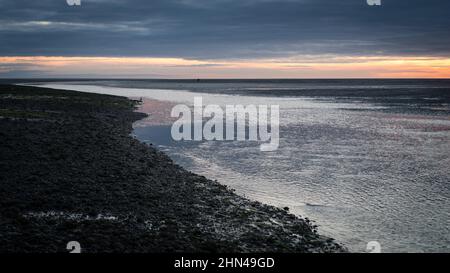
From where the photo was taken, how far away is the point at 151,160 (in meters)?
22.4

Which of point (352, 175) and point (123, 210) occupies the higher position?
point (123, 210)

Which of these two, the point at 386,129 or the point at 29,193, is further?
the point at 386,129

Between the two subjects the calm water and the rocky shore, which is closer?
the rocky shore

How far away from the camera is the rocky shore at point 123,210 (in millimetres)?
11609

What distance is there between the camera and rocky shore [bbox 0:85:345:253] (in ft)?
38.1

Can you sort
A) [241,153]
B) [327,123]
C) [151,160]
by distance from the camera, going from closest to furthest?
[151,160], [241,153], [327,123]

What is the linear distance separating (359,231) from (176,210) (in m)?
5.77

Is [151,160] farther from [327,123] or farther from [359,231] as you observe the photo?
[327,123]

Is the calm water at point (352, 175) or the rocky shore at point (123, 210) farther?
the calm water at point (352, 175)

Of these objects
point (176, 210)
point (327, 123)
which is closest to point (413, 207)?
point (176, 210)

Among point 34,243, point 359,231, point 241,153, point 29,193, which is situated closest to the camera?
point 34,243

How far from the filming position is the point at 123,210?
14.0 meters

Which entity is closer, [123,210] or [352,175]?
[123,210]

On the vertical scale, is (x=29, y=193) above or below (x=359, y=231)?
above
